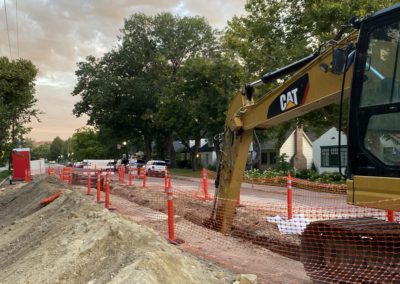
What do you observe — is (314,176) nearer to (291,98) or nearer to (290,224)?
(290,224)

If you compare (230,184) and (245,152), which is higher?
(245,152)

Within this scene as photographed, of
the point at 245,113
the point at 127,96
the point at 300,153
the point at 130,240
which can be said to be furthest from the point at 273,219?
the point at 127,96

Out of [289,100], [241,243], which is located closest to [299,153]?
[241,243]

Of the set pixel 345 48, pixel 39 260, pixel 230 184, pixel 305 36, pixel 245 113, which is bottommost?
pixel 39 260

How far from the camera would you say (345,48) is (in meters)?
5.93

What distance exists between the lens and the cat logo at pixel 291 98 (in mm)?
7086

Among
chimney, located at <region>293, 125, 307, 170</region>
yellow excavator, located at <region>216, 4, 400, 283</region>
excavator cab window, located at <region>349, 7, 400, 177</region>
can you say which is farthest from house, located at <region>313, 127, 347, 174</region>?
excavator cab window, located at <region>349, 7, 400, 177</region>

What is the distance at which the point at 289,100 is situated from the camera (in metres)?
7.48

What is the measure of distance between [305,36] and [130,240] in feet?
72.3

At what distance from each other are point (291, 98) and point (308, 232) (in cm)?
214

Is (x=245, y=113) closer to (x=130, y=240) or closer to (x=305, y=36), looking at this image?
(x=130, y=240)

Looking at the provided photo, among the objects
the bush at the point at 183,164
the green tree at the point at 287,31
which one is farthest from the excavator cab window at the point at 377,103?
the bush at the point at 183,164

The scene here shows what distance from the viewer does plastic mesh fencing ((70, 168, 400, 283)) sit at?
18.8 ft

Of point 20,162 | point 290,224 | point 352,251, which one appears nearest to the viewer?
point 352,251
